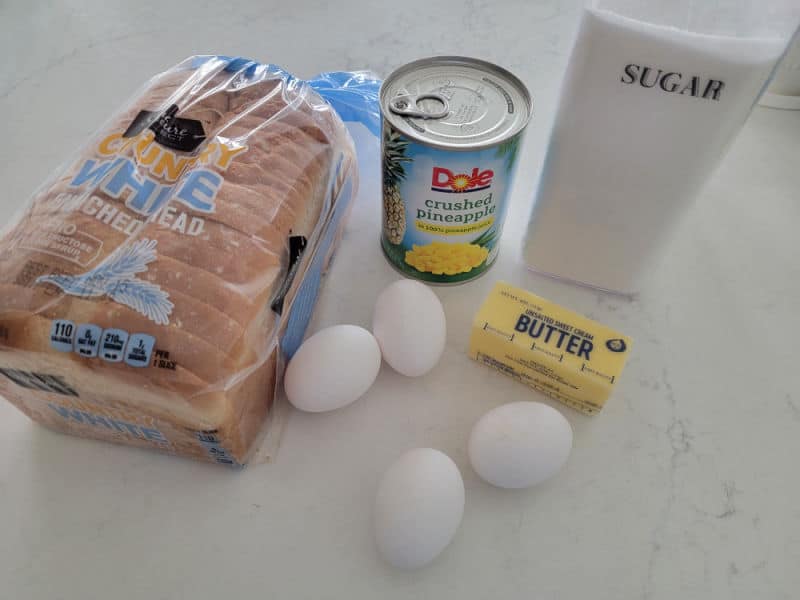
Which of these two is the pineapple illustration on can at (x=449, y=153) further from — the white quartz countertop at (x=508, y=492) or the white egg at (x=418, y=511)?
the white egg at (x=418, y=511)

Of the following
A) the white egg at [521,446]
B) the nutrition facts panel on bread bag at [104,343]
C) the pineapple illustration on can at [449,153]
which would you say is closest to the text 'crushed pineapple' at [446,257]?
the pineapple illustration on can at [449,153]

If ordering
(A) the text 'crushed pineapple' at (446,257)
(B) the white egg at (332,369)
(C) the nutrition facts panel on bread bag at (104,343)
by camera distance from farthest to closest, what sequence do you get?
(A) the text 'crushed pineapple' at (446,257), (B) the white egg at (332,369), (C) the nutrition facts panel on bread bag at (104,343)


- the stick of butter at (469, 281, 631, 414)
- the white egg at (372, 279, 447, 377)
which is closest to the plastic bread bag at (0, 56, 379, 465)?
the white egg at (372, 279, 447, 377)

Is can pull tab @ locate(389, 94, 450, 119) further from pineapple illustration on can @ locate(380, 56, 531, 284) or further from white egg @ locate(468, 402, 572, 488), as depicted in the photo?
white egg @ locate(468, 402, 572, 488)

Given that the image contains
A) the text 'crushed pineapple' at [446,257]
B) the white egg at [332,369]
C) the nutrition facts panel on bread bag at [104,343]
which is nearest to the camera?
the nutrition facts panel on bread bag at [104,343]

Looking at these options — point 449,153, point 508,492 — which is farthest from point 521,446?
point 449,153

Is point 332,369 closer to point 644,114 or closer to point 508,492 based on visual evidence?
point 508,492

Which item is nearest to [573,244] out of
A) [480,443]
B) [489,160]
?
[489,160]
